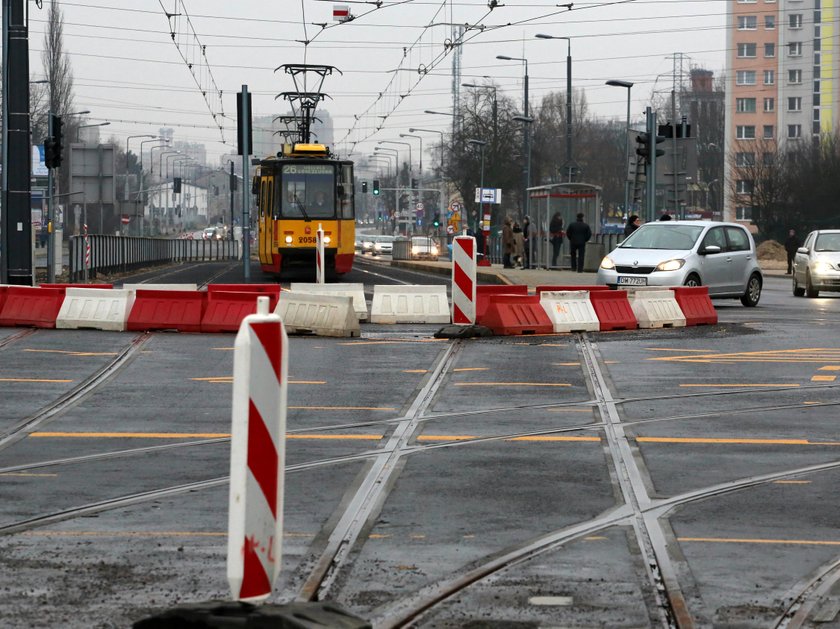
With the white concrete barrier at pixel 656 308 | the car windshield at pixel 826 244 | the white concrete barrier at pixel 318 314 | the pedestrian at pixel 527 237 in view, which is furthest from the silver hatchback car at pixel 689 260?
the pedestrian at pixel 527 237

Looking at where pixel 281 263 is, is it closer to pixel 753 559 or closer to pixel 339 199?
pixel 339 199

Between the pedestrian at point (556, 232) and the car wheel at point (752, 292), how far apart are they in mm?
19160

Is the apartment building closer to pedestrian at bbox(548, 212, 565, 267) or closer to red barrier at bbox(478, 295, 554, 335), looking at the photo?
pedestrian at bbox(548, 212, 565, 267)

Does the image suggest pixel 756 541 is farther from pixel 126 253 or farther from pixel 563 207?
pixel 126 253

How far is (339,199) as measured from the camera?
40.9 metres

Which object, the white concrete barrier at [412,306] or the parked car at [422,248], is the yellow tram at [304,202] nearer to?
the white concrete barrier at [412,306]

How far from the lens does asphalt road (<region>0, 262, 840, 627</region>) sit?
6227 millimetres

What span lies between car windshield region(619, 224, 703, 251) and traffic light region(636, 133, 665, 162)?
8.86 metres

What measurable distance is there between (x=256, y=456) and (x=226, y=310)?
52.1ft

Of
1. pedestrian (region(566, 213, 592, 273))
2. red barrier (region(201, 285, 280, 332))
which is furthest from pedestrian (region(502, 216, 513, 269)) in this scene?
red barrier (region(201, 285, 280, 332))

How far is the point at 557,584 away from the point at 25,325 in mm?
16029

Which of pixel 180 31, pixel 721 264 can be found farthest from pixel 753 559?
pixel 180 31

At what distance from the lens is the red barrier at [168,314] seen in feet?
68.2

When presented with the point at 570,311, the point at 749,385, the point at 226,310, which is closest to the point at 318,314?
the point at 226,310
